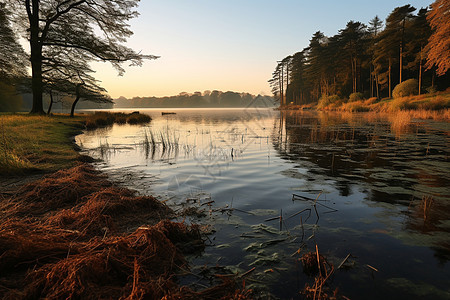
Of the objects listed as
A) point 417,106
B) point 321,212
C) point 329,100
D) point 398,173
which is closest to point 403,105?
point 417,106

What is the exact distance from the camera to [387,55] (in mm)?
47031

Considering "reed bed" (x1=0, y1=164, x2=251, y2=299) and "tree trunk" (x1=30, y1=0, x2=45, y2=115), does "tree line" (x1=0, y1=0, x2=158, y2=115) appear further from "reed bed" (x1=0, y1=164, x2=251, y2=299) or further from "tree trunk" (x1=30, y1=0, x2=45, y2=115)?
"reed bed" (x1=0, y1=164, x2=251, y2=299)

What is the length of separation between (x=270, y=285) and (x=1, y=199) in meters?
5.43

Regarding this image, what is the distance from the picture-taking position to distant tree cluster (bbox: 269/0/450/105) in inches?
1094

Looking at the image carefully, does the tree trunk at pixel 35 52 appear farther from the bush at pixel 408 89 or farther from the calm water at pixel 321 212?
the bush at pixel 408 89

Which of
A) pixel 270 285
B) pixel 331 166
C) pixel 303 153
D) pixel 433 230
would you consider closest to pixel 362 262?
pixel 270 285

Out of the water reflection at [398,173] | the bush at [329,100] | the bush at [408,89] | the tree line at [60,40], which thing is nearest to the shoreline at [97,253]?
the water reflection at [398,173]

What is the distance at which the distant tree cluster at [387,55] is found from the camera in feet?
91.2

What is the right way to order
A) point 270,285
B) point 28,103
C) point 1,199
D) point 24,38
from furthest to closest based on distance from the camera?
point 28,103, point 24,38, point 1,199, point 270,285

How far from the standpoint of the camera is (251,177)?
24.0 feet

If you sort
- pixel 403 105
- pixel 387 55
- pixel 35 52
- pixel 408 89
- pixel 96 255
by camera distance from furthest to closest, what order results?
1. pixel 387 55
2. pixel 408 89
3. pixel 403 105
4. pixel 35 52
5. pixel 96 255

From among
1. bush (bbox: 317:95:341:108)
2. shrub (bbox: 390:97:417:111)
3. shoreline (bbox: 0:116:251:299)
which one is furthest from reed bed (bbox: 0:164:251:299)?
bush (bbox: 317:95:341:108)

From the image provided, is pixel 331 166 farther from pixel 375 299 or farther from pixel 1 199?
pixel 1 199

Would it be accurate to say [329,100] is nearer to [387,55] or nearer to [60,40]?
[387,55]
